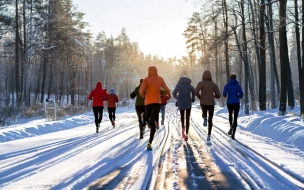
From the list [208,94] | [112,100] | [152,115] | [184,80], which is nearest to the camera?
[152,115]

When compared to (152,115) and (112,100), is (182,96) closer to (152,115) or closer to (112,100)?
(152,115)

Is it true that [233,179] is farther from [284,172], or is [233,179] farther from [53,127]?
[53,127]

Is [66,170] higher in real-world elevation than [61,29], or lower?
lower

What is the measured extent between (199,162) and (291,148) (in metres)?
3.29

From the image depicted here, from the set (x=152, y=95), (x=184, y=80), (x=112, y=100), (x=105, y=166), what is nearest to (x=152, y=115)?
(x=152, y=95)

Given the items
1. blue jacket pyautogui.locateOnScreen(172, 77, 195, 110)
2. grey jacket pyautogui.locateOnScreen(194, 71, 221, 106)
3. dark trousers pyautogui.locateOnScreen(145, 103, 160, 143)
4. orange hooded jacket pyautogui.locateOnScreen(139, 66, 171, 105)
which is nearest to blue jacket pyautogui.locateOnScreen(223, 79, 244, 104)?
grey jacket pyautogui.locateOnScreen(194, 71, 221, 106)

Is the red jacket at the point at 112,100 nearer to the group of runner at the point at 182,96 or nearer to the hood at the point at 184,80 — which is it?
the group of runner at the point at 182,96

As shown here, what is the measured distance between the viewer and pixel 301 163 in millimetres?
6426

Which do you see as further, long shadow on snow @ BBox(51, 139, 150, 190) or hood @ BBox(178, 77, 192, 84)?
hood @ BBox(178, 77, 192, 84)

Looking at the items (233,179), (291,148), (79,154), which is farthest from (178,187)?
(291,148)

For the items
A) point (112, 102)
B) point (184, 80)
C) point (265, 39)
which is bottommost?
point (112, 102)

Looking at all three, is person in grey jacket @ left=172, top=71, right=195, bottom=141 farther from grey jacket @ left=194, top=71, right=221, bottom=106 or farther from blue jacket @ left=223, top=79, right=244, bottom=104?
blue jacket @ left=223, top=79, right=244, bottom=104

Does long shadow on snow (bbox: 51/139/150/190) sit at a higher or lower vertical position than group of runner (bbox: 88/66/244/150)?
lower

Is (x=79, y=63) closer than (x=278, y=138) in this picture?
No
